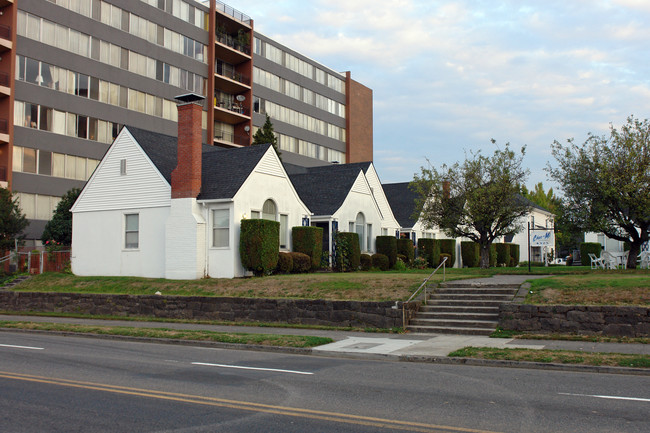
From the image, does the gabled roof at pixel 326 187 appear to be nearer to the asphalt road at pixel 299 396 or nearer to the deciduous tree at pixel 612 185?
the deciduous tree at pixel 612 185

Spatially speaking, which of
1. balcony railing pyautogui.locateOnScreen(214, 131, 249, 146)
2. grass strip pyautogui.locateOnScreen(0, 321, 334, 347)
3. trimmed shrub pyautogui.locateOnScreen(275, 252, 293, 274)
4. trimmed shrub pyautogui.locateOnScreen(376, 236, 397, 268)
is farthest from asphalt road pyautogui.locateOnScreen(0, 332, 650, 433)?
balcony railing pyautogui.locateOnScreen(214, 131, 249, 146)

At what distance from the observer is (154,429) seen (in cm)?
691

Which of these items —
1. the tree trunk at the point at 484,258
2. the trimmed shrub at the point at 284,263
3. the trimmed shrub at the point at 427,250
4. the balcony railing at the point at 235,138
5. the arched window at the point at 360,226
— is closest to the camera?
the trimmed shrub at the point at 284,263

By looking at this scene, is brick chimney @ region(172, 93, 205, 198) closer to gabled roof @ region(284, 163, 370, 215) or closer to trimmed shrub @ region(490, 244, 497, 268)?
gabled roof @ region(284, 163, 370, 215)

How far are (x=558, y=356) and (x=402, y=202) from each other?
3241 centimetres

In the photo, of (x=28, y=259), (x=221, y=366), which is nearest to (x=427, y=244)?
(x=28, y=259)

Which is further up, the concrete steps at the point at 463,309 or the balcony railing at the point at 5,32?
the balcony railing at the point at 5,32

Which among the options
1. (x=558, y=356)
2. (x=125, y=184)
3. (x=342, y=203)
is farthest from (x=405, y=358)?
(x=342, y=203)

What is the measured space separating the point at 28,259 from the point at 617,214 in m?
27.2

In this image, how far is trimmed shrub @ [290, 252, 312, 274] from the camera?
26906 millimetres

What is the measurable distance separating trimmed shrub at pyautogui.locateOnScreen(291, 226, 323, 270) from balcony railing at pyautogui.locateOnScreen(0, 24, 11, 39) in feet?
88.2

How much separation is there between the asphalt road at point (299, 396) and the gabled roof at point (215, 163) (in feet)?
43.7

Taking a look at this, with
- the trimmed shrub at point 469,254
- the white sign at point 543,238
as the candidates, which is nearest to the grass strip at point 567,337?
the white sign at point 543,238

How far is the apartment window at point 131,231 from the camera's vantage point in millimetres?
27672
